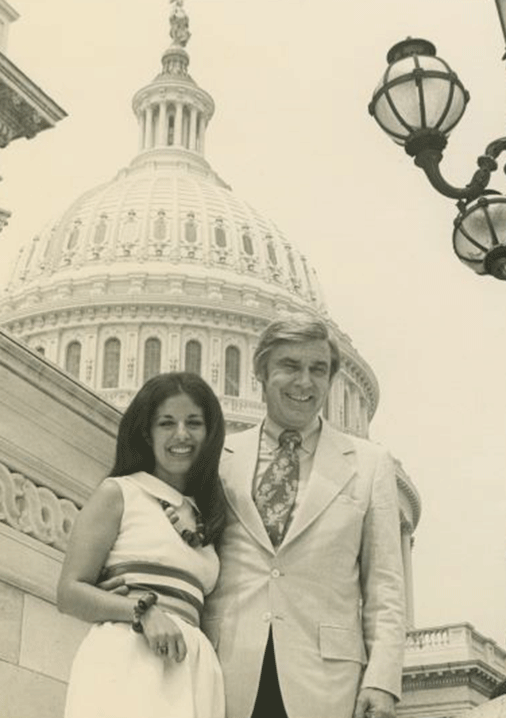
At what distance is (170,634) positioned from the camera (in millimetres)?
3398

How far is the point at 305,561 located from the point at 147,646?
490 millimetres

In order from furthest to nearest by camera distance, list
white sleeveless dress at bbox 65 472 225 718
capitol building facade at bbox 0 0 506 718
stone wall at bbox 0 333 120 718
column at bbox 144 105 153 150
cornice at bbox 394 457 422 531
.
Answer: column at bbox 144 105 153 150 < cornice at bbox 394 457 422 531 < capitol building facade at bbox 0 0 506 718 < stone wall at bbox 0 333 120 718 < white sleeveless dress at bbox 65 472 225 718

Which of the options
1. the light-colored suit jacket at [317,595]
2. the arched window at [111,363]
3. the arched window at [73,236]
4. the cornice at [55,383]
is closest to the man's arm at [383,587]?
the light-colored suit jacket at [317,595]

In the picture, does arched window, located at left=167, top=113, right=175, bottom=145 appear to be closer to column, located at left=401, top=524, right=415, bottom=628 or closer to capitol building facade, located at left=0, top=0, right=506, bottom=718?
capitol building facade, located at left=0, top=0, right=506, bottom=718

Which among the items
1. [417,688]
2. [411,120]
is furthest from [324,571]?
[417,688]

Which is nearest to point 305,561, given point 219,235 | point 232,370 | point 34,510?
point 34,510

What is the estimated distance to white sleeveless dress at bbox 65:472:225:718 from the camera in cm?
339

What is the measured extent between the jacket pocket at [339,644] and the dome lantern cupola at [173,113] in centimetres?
7121

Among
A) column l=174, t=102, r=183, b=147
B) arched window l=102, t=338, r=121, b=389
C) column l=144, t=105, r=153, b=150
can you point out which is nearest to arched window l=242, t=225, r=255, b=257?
column l=174, t=102, r=183, b=147

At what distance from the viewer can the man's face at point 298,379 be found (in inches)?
153

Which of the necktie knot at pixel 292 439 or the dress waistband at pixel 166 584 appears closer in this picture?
the dress waistband at pixel 166 584

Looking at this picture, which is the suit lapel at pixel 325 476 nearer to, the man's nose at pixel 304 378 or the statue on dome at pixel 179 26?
the man's nose at pixel 304 378

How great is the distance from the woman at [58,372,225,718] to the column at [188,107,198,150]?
7223 cm

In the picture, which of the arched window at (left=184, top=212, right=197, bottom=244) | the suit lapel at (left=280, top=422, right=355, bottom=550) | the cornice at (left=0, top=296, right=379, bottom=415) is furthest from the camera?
the arched window at (left=184, top=212, right=197, bottom=244)
